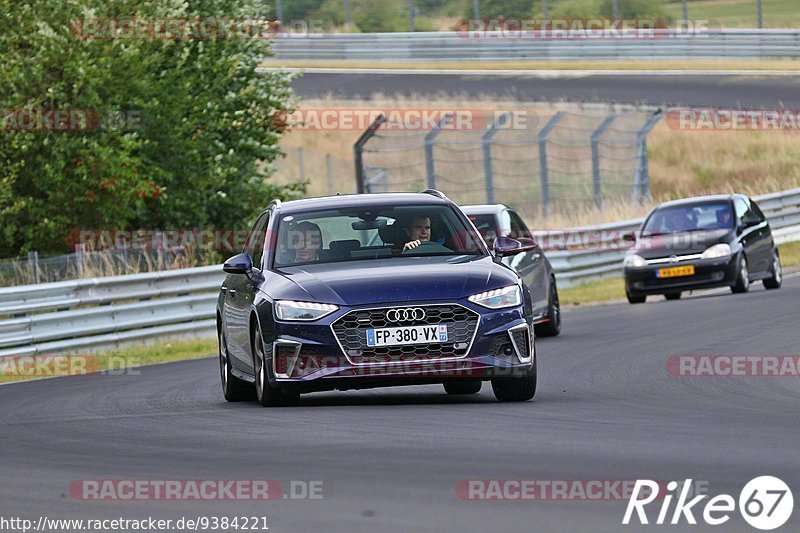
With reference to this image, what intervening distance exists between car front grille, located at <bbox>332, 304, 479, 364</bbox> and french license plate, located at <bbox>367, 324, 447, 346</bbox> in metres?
0.02

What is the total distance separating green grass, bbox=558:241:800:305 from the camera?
26844 millimetres

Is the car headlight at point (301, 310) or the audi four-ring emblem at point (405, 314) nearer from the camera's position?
the audi four-ring emblem at point (405, 314)

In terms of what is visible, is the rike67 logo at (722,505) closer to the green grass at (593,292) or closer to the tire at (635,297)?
the tire at (635,297)

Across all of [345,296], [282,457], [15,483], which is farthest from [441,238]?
[15,483]

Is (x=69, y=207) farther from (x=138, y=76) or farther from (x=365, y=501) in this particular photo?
(x=365, y=501)

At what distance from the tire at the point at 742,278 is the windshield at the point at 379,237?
41.4 feet

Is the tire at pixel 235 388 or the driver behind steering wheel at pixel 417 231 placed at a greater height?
the driver behind steering wheel at pixel 417 231

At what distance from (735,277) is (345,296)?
46.5 ft

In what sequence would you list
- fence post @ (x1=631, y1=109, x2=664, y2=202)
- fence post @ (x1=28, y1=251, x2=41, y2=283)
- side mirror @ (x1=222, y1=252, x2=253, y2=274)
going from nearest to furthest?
1. side mirror @ (x1=222, y1=252, x2=253, y2=274)
2. fence post @ (x1=28, y1=251, x2=41, y2=283)
3. fence post @ (x1=631, y1=109, x2=664, y2=202)

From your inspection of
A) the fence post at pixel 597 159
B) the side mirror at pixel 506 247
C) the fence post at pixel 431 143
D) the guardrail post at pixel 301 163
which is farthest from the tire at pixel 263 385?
the guardrail post at pixel 301 163

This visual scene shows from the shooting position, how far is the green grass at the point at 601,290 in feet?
88.1

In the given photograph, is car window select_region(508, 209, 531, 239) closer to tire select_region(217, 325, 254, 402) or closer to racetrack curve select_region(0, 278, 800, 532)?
racetrack curve select_region(0, 278, 800, 532)

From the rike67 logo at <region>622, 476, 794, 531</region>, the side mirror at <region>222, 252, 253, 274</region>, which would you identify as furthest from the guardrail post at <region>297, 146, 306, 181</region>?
the rike67 logo at <region>622, 476, 794, 531</region>

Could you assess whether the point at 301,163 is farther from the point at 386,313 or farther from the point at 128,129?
the point at 386,313
